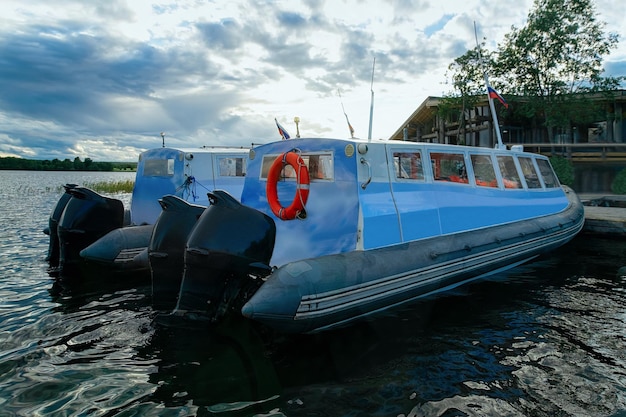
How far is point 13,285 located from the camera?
8617 millimetres

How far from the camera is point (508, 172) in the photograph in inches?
376

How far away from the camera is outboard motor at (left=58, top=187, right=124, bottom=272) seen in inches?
360

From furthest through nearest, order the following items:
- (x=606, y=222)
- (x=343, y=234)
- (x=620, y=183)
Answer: (x=620, y=183) → (x=606, y=222) → (x=343, y=234)

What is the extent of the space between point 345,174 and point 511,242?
398 centimetres

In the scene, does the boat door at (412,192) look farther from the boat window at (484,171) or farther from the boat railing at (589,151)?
the boat railing at (589,151)

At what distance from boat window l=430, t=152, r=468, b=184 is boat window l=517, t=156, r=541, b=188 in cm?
256

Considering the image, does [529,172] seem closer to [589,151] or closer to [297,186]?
[297,186]

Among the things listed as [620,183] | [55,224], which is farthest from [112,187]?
[620,183]

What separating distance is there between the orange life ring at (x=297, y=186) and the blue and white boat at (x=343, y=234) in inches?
0.6

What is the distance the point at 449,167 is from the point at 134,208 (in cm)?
775

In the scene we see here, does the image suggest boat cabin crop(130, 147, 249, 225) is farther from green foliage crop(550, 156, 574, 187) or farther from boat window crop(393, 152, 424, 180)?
green foliage crop(550, 156, 574, 187)

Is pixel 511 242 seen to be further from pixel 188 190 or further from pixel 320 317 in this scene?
pixel 188 190

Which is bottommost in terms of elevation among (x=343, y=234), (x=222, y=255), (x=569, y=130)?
(x=222, y=255)

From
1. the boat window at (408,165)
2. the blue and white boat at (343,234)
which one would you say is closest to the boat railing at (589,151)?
the blue and white boat at (343,234)
